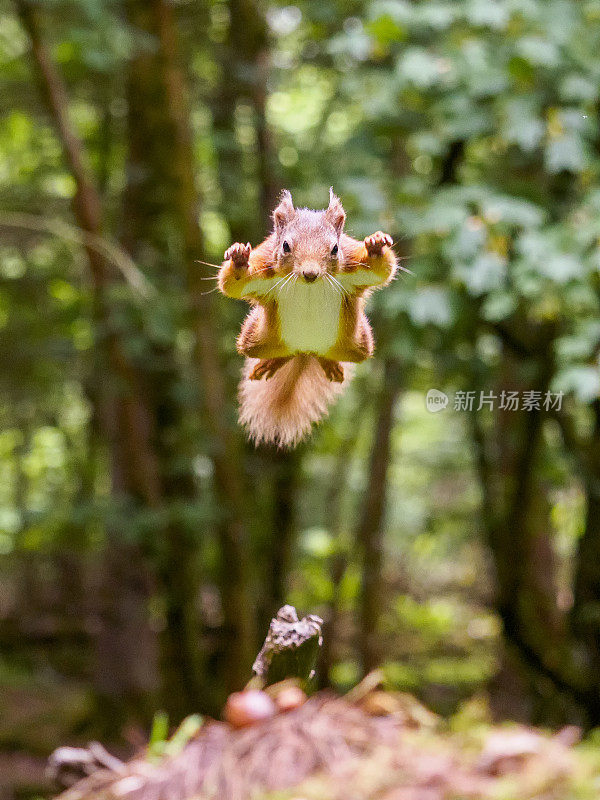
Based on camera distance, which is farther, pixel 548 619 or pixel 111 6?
pixel 548 619

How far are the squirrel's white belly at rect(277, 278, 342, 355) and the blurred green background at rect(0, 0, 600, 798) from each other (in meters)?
0.10

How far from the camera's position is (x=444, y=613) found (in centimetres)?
285

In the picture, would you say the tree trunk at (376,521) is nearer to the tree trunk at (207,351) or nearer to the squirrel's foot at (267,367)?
the tree trunk at (207,351)

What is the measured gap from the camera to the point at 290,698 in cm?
67

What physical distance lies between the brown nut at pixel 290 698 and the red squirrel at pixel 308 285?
30cm

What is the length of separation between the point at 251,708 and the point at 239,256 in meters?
0.41

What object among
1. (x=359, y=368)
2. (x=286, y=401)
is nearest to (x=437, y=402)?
(x=359, y=368)

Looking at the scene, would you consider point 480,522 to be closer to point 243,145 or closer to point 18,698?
point 243,145

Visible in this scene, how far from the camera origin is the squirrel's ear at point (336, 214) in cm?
46

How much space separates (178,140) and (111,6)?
68cm

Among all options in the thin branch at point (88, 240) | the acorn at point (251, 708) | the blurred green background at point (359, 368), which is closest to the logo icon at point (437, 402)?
the blurred green background at point (359, 368)

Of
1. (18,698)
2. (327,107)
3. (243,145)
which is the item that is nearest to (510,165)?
(327,107)

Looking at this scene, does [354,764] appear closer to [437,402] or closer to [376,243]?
[437,402]

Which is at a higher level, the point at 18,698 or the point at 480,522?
the point at 480,522
